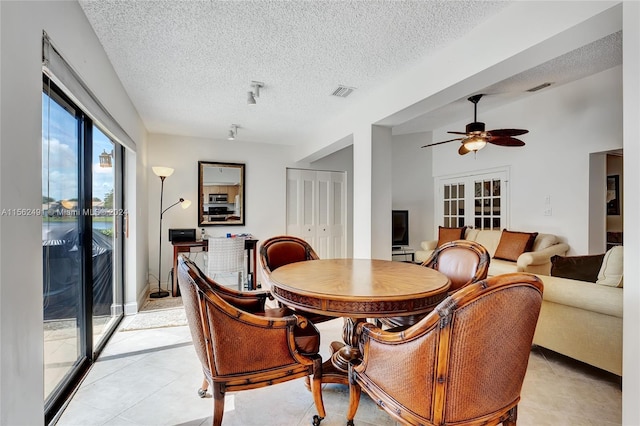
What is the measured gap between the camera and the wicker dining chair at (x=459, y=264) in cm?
201

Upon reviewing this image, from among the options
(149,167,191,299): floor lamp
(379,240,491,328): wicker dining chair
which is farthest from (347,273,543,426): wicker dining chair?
(149,167,191,299): floor lamp

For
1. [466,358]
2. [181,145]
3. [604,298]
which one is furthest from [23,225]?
[181,145]

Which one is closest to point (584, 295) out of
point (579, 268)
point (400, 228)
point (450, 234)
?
point (579, 268)

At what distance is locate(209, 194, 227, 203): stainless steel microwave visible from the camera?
509 cm

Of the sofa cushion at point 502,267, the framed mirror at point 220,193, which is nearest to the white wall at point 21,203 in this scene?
the framed mirror at point 220,193

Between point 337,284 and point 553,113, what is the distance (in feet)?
13.4

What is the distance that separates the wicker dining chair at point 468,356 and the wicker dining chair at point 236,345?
1.77 feet

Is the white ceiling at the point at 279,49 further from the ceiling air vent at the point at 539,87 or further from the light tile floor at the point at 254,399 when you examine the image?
the light tile floor at the point at 254,399

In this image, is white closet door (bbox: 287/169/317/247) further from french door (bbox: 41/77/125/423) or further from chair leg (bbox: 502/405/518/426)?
chair leg (bbox: 502/405/518/426)

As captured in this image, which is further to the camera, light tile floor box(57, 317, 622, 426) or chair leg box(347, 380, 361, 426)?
light tile floor box(57, 317, 622, 426)

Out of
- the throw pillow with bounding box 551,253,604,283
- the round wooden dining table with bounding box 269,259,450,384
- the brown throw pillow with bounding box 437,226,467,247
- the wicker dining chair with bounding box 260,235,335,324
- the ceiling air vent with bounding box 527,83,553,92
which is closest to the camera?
the round wooden dining table with bounding box 269,259,450,384

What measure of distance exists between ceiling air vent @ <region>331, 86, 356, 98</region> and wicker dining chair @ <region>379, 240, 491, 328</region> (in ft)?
5.87

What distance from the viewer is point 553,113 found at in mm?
3936

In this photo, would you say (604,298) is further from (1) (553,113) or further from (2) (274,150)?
(2) (274,150)
